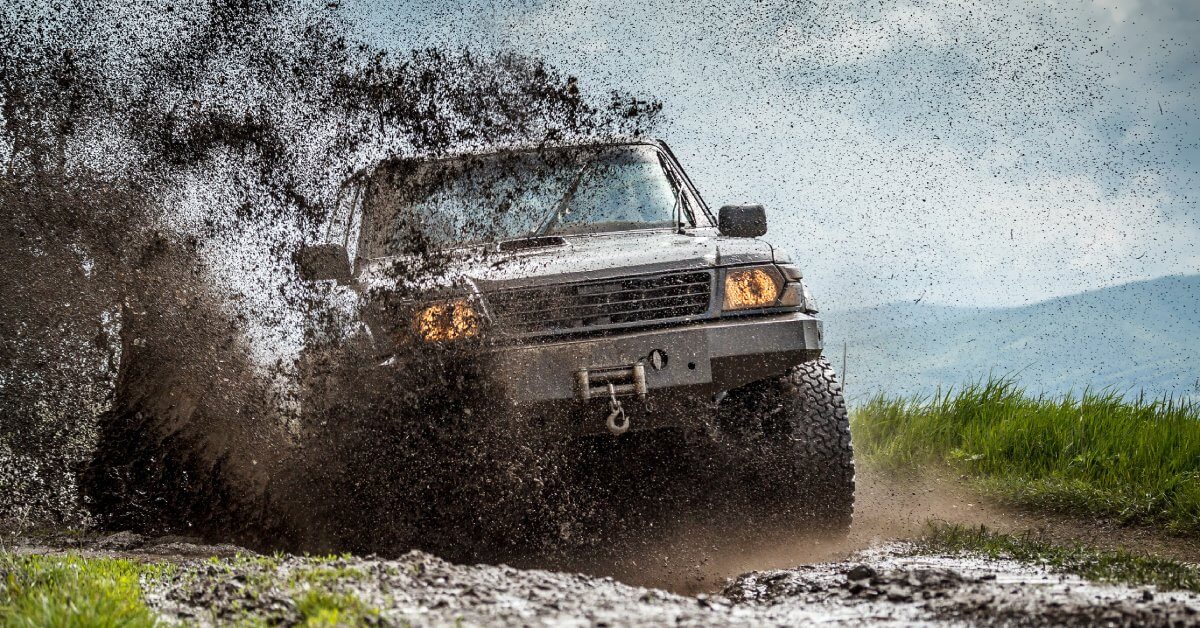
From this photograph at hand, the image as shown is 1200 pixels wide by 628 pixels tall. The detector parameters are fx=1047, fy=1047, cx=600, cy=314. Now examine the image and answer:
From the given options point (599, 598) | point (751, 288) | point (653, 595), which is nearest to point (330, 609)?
point (599, 598)

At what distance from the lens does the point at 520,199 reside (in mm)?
5145

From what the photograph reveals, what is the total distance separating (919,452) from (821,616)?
5488 mm

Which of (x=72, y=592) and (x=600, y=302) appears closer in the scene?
(x=72, y=592)

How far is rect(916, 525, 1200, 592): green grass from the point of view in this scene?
4016mm

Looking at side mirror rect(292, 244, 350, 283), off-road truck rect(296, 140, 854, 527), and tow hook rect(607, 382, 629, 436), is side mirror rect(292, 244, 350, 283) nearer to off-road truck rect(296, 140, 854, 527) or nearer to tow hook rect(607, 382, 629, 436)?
off-road truck rect(296, 140, 854, 527)

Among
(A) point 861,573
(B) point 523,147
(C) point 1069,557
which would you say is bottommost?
(C) point 1069,557

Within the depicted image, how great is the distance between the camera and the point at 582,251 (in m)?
4.66

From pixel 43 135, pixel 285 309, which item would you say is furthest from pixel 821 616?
pixel 43 135

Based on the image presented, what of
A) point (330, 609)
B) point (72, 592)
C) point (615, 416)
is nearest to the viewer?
point (330, 609)

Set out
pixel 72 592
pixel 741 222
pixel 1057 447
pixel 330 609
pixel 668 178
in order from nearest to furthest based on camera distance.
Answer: pixel 330 609 → pixel 72 592 → pixel 741 222 → pixel 668 178 → pixel 1057 447

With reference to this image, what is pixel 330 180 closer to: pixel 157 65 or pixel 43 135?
pixel 157 65

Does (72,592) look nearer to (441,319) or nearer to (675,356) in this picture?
(441,319)

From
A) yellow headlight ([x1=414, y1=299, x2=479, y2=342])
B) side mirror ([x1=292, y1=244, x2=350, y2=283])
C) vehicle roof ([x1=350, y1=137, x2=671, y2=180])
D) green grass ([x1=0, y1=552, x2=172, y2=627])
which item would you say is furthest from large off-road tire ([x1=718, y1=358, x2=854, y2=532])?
green grass ([x1=0, y1=552, x2=172, y2=627])

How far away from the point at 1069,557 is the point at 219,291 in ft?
15.5
